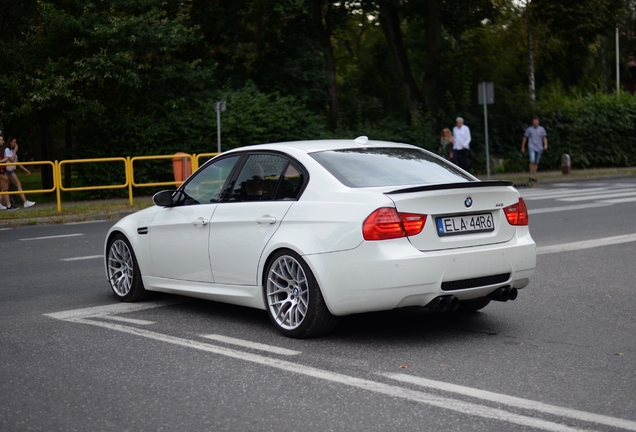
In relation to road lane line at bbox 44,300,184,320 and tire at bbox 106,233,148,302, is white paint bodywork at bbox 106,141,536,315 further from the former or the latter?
tire at bbox 106,233,148,302

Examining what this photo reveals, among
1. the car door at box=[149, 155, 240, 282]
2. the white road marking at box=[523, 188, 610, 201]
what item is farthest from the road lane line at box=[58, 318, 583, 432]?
the white road marking at box=[523, 188, 610, 201]

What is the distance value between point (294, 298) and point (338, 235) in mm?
657

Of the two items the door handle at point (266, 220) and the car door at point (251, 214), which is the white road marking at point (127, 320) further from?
the door handle at point (266, 220)

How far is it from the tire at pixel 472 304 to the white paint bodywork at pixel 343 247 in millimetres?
647

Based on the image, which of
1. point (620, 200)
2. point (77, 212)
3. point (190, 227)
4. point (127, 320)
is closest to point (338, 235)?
point (190, 227)

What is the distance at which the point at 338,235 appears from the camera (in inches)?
254

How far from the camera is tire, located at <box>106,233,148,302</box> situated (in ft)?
28.1

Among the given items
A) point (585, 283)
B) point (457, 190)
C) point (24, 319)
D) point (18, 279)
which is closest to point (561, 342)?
point (457, 190)

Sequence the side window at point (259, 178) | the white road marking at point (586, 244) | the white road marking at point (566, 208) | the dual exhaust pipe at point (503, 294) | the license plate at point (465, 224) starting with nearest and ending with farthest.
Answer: the license plate at point (465, 224) → the dual exhaust pipe at point (503, 294) → the side window at point (259, 178) → the white road marking at point (586, 244) → the white road marking at point (566, 208)

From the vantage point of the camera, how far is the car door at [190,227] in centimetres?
770

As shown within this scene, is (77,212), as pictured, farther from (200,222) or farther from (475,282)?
(475,282)

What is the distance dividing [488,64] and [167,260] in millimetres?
28804

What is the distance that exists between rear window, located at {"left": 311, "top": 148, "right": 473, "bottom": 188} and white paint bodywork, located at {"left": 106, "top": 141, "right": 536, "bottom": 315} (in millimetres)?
134

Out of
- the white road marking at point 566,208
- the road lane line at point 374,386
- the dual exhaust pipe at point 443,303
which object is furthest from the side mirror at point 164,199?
the white road marking at point 566,208
